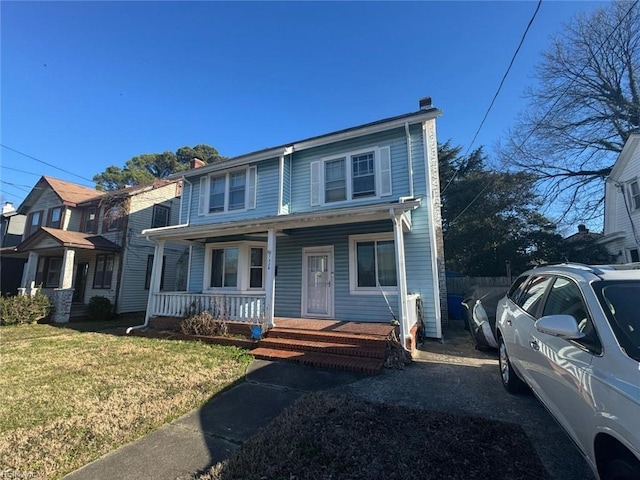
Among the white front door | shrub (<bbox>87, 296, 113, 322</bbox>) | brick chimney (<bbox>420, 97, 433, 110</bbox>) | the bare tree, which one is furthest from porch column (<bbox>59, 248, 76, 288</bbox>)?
the bare tree

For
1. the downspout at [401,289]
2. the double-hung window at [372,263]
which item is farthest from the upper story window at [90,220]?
the downspout at [401,289]

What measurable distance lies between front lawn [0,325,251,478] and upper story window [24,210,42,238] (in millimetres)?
14162

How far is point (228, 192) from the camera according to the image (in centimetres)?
1128

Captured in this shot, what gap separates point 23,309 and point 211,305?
10205 mm

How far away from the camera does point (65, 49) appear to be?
32.4 feet

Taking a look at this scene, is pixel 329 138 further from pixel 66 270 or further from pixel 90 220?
pixel 90 220

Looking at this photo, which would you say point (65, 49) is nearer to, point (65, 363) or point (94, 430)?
point (65, 363)

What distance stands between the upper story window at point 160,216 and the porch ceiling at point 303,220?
26.2ft

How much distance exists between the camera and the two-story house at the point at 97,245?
14.5 meters

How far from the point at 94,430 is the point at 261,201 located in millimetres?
7947

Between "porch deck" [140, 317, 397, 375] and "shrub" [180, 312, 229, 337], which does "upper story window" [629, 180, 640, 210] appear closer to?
"porch deck" [140, 317, 397, 375]

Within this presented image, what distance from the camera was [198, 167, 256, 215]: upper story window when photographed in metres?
10.8

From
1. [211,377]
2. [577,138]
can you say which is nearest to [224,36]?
[211,377]

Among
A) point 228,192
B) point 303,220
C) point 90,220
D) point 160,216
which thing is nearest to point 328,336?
point 303,220
